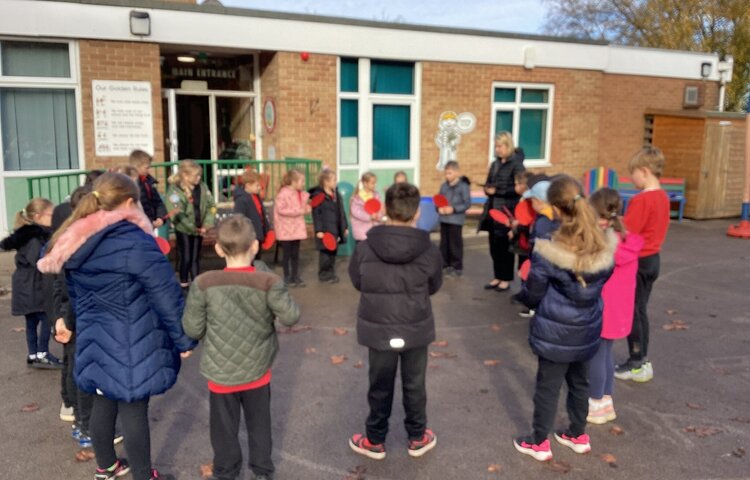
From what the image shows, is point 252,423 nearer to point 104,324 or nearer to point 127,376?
point 127,376

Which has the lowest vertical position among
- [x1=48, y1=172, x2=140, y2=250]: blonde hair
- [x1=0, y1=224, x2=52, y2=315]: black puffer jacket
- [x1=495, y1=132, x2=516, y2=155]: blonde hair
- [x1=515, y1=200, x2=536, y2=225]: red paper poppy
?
[x1=0, y1=224, x2=52, y2=315]: black puffer jacket

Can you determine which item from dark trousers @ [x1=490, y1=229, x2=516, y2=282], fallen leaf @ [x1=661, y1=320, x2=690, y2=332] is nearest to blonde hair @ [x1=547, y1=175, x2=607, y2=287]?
fallen leaf @ [x1=661, y1=320, x2=690, y2=332]

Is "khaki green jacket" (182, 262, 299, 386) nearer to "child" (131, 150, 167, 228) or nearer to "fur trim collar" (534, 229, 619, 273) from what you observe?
"fur trim collar" (534, 229, 619, 273)

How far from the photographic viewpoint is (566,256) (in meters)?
3.78

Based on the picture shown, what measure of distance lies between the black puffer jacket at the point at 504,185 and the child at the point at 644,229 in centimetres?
282

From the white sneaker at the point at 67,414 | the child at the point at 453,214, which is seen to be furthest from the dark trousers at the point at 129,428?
the child at the point at 453,214

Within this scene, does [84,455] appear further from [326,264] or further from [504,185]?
[504,185]

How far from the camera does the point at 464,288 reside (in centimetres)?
861

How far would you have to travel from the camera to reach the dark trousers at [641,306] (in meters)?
5.31

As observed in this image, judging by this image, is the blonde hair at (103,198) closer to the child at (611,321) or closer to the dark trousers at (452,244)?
Answer: the child at (611,321)

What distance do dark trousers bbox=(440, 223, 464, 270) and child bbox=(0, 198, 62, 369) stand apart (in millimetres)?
5124

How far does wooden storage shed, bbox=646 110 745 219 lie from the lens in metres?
14.9

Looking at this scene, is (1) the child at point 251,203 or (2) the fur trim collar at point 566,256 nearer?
(2) the fur trim collar at point 566,256

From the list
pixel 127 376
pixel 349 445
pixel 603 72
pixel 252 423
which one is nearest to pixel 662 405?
pixel 349 445
